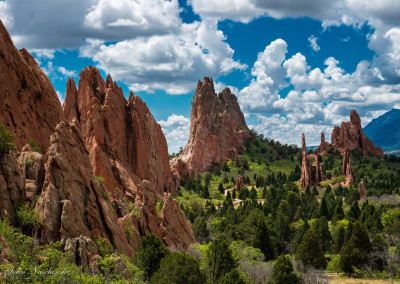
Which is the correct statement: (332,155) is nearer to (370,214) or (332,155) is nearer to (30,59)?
(370,214)

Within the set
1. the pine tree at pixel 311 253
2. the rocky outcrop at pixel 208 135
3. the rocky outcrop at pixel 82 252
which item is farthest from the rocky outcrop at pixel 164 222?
the rocky outcrop at pixel 208 135

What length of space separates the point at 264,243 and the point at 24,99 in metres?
36.6

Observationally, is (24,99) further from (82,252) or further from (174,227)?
(174,227)

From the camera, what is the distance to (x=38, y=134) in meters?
37.0

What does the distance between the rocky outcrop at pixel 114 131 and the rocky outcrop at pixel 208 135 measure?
8840 cm

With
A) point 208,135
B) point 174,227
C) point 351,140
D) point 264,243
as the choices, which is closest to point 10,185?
point 174,227

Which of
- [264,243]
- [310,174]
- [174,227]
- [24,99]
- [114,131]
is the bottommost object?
[264,243]

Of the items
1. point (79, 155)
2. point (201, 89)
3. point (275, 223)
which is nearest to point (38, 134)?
point (79, 155)

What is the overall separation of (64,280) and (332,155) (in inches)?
6874

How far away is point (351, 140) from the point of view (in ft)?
619

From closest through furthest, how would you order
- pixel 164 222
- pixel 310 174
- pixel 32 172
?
pixel 32 172 < pixel 164 222 < pixel 310 174

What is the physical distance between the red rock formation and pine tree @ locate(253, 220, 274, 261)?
31.4m

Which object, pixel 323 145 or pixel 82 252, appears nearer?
pixel 82 252

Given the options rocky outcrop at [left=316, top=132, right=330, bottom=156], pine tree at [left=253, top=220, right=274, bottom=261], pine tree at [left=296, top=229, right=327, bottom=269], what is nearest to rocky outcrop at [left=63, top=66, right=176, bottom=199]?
pine tree at [left=253, top=220, right=274, bottom=261]
